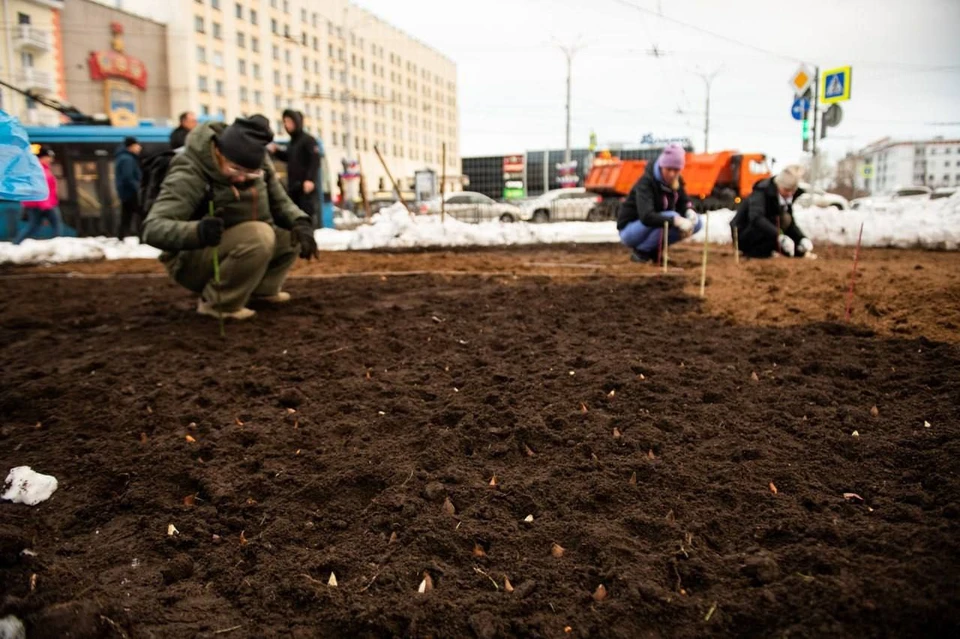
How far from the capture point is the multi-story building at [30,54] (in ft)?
106

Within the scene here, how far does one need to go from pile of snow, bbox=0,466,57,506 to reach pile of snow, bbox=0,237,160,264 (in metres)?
7.44

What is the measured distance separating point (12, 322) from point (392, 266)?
370cm

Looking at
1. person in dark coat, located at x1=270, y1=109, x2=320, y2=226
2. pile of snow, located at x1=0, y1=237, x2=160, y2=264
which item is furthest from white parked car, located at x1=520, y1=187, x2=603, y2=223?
person in dark coat, located at x1=270, y1=109, x2=320, y2=226

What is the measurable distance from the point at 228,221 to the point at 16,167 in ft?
7.36

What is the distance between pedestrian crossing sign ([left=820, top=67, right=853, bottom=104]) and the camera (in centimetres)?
1070

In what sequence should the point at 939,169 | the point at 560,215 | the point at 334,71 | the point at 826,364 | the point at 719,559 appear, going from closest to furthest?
the point at 719,559 < the point at 826,364 < the point at 560,215 < the point at 334,71 < the point at 939,169

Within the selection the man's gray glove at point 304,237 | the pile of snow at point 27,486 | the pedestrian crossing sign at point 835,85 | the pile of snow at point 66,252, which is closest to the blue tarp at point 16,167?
the pile of snow at point 27,486

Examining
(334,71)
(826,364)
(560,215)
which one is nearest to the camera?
(826,364)

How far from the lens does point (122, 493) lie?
2.07 meters

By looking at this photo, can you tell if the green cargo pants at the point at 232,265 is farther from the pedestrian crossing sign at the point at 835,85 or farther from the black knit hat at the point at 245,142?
the pedestrian crossing sign at the point at 835,85

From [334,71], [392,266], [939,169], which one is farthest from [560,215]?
[939,169]

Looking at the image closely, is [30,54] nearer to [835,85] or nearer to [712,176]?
[712,176]

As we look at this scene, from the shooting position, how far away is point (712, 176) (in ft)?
76.2

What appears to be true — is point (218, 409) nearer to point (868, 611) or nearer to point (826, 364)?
point (868, 611)
